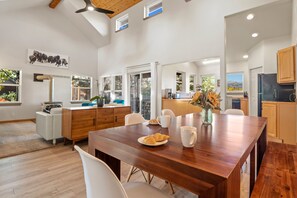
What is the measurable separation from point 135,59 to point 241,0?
3.77 m

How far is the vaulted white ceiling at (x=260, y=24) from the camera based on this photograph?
156 inches

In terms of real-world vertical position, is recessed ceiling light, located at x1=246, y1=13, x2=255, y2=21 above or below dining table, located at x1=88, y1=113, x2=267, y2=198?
above

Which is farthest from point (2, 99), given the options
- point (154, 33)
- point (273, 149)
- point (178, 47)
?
point (273, 149)

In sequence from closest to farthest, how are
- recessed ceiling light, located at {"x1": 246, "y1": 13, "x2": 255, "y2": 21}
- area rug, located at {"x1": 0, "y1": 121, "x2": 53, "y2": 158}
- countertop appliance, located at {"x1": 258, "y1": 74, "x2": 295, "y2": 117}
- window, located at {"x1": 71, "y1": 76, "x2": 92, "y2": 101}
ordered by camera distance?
1. area rug, located at {"x1": 0, "y1": 121, "x2": 53, "y2": 158}
2. countertop appliance, located at {"x1": 258, "y1": 74, "x2": 295, "y2": 117}
3. recessed ceiling light, located at {"x1": 246, "y1": 13, "x2": 255, "y2": 21}
4. window, located at {"x1": 71, "y1": 76, "x2": 92, "y2": 101}

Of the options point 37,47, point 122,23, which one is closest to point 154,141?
point 122,23

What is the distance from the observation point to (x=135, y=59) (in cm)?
621

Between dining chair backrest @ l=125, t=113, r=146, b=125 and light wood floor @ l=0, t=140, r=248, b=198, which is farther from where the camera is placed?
dining chair backrest @ l=125, t=113, r=146, b=125

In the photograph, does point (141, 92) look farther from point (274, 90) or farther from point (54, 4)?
point (54, 4)

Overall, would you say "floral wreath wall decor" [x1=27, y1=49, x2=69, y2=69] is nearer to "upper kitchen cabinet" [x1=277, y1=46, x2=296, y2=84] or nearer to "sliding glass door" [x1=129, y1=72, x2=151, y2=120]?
"sliding glass door" [x1=129, y1=72, x2=151, y2=120]

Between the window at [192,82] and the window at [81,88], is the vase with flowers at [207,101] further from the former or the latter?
the window at [81,88]

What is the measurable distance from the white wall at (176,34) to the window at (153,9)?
20 centimetres

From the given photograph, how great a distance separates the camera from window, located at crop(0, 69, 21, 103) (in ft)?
19.4

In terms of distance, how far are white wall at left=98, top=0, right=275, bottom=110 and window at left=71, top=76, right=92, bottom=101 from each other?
186cm

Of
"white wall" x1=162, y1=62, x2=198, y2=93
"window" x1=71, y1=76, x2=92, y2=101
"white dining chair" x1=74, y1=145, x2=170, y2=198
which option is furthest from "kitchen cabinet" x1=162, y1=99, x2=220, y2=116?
"window" x1=71, y1=76, x2=92, y2=101
